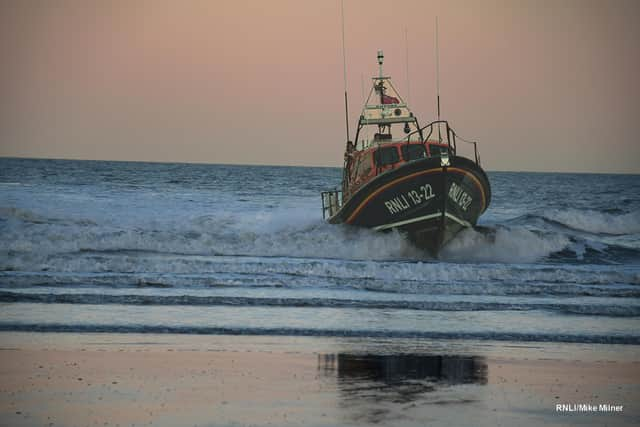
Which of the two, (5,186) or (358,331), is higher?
(5,186)

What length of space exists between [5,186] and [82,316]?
50343 mm

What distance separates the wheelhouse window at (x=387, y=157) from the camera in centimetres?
2253

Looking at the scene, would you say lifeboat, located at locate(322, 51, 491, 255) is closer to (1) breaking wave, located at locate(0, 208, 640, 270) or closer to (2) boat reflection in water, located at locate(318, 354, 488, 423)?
(1) breaking wave, located at locate(0, 208, 640, 270)

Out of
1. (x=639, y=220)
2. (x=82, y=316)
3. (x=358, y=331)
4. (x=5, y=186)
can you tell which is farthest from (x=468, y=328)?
(x=5, y=186)

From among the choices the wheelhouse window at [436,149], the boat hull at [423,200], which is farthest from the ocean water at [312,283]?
the wheelhouse window at [436,149]

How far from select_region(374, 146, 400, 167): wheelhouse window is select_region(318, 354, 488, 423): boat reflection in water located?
12.5 m

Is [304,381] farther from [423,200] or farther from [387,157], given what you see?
[387,157]

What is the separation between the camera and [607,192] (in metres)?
76.0

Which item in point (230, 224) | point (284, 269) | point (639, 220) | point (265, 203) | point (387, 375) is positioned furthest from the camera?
point (265, 203)

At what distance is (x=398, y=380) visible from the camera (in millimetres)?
9016

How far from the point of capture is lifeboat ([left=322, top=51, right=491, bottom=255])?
71.4 feet

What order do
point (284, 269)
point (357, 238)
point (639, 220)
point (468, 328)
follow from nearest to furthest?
1. point (468, 328)
2. point (284, 269)
3. point (357, 238)
4. point (639, 220)

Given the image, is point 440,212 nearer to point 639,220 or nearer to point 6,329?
point 6,329

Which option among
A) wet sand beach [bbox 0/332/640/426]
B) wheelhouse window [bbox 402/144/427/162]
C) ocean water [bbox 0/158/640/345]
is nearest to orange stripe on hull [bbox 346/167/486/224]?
ocean water [bbox 0/158/640/345]
